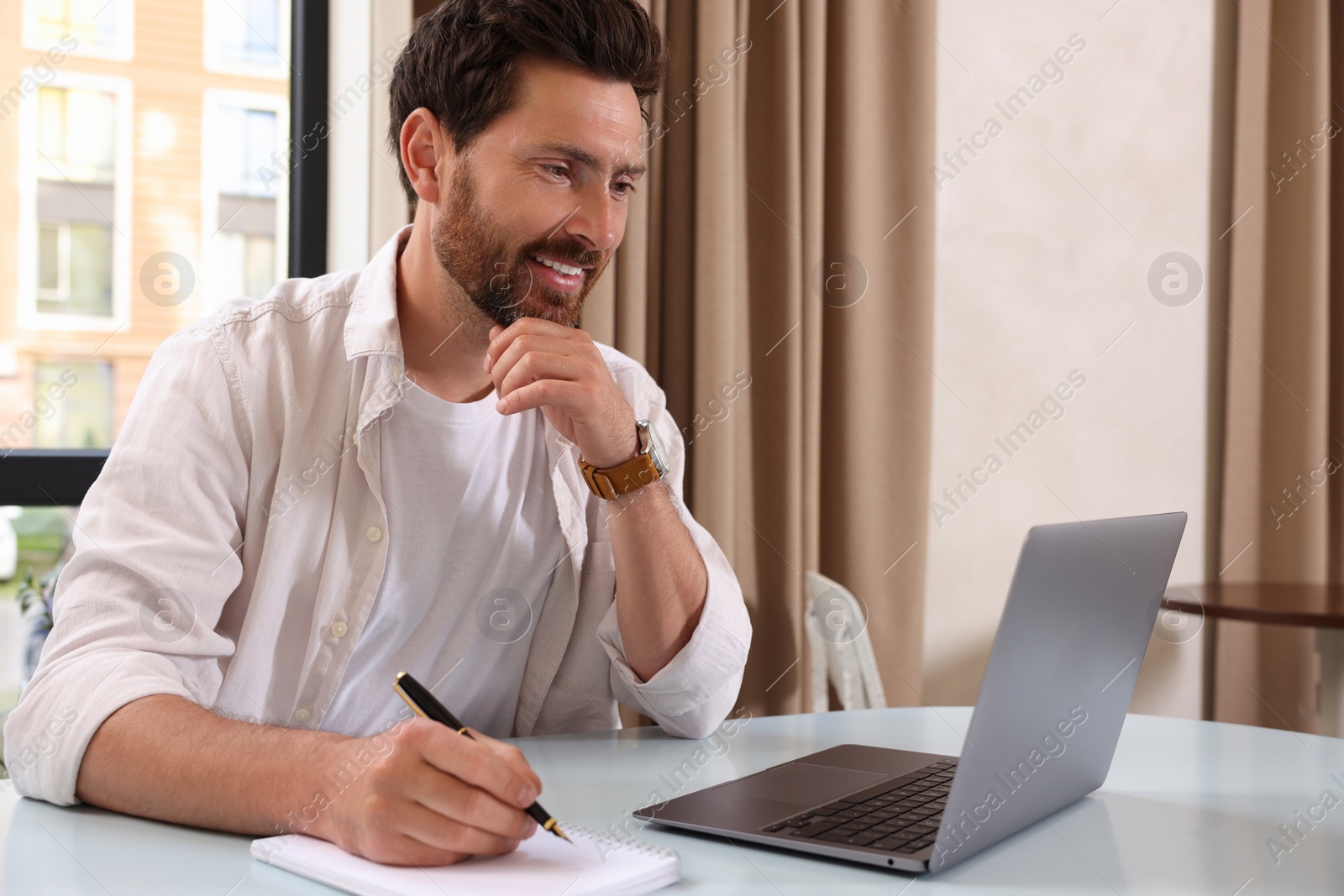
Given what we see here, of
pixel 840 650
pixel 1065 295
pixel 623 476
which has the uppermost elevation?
pixel 1065 295

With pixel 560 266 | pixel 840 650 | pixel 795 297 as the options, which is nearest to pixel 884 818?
pixel 560 266

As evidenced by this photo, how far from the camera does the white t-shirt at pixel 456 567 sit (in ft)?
3.99

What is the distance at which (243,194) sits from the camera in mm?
2139

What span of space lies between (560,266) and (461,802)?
75 centimetres

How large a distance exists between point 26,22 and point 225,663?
1441 mm

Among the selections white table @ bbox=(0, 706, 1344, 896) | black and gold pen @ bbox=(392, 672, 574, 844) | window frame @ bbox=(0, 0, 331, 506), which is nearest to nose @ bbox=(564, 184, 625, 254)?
white table @ bbox=(0, 706, 1344, 896)

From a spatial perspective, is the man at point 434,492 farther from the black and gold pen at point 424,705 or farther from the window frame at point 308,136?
the window frame at point 308,136

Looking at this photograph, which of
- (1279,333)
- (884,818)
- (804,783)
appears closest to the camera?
(884,818)

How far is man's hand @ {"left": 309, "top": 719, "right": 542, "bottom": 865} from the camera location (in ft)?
2.25

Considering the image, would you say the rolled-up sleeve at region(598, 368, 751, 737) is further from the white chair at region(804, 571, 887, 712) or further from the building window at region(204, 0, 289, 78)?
the building window at region(204, 0, 289, 78)

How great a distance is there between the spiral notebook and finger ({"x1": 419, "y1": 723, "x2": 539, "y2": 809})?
0.04 metres

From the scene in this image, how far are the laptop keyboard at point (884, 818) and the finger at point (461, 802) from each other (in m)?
0.19

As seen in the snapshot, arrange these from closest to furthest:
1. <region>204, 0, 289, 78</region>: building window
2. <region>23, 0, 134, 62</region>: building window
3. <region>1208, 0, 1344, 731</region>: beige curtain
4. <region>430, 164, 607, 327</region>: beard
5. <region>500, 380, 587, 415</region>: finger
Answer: <region>500, 380, 587, 415</region>: finger < <region>430, 164, 607, 327</region>: beard < <region>23, 0, 134, 62</region>: building window < <region>204, 0, 289, 78</region>: building window < <region>1208, 0, 1344, 731</region>: beige curtain

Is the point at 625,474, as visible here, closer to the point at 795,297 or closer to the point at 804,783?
the point at 804,783
